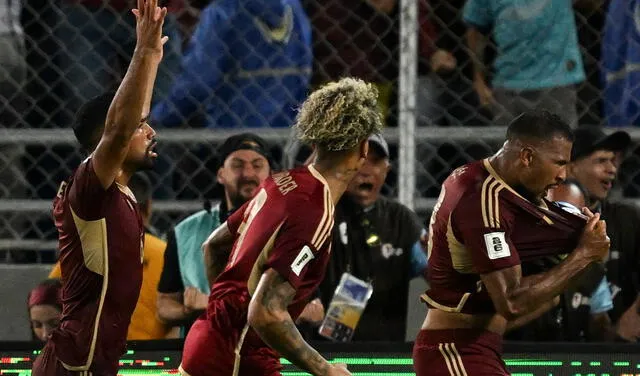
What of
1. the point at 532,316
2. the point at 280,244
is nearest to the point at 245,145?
the point at 532,316

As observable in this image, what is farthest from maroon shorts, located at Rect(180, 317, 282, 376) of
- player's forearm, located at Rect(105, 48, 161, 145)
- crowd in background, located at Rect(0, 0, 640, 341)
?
crowd in background, located at Rect(0, 0, 640, 341)

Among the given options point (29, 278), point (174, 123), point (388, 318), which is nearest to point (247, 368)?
point (388, 318)

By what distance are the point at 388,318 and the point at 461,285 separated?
1375 millimetres

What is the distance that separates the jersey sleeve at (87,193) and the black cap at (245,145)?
1.96 metres

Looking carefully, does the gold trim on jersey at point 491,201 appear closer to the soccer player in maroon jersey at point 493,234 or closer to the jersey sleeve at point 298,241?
the soccer player in maroon jersey at point 493,234

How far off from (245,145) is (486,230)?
1.85 meters

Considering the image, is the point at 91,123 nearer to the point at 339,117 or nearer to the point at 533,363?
the point at 339,117

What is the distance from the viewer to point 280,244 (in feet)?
16.0

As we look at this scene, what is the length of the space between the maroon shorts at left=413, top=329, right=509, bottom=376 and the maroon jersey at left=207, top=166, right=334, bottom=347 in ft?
1.97

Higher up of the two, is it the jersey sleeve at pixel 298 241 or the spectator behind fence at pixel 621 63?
the spectator behind fence at pixel 621 63

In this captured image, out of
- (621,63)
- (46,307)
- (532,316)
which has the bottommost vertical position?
(46,307)

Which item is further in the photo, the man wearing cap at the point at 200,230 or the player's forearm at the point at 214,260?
the man wearing cap at the point at 200,230

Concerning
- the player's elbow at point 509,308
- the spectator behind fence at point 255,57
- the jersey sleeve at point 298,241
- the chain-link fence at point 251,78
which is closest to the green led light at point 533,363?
the player's elbow at point 509,308

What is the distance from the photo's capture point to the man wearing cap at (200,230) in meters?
6.65
